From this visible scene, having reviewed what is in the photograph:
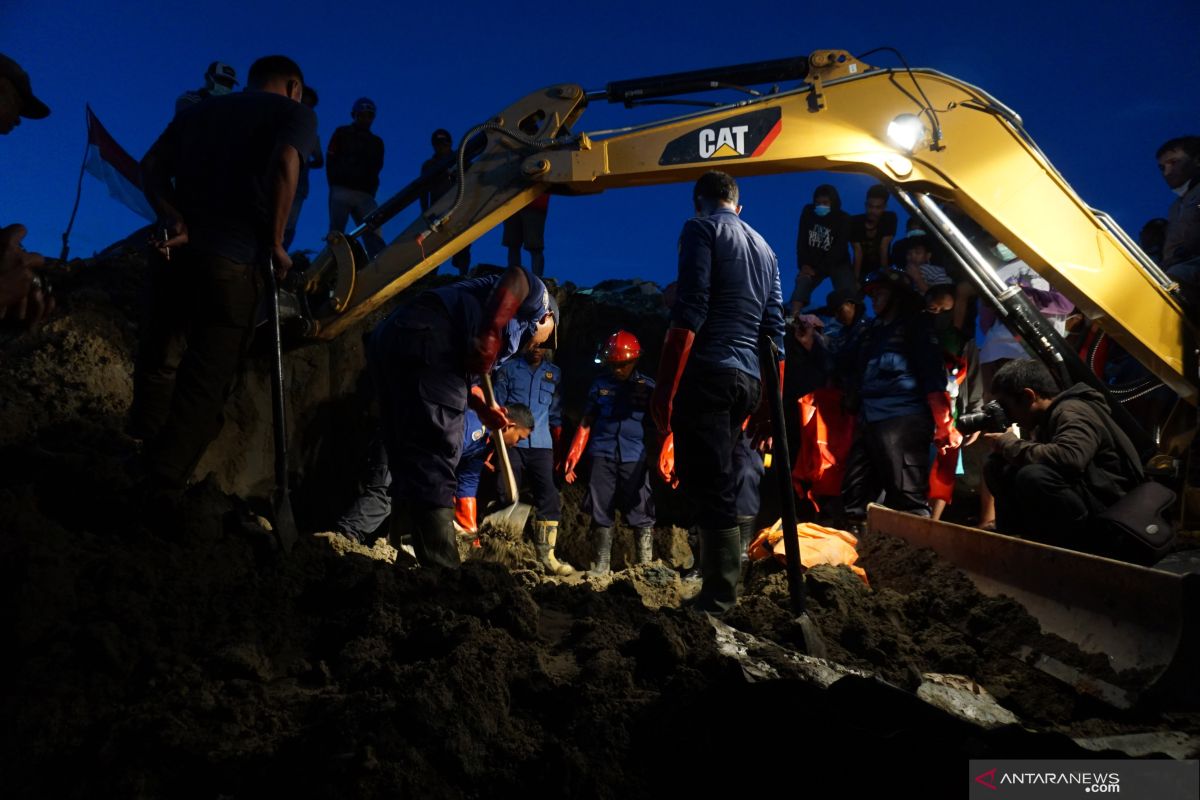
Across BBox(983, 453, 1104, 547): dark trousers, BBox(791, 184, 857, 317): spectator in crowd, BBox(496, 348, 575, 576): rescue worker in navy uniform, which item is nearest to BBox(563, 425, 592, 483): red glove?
BBox(496, 348, 575, 576): rescue worker in navy uniform

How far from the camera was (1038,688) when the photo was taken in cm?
296

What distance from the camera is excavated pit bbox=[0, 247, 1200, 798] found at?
160 cm

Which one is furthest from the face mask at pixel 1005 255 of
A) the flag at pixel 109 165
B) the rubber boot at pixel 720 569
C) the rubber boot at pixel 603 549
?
the flag at pixel 109 165

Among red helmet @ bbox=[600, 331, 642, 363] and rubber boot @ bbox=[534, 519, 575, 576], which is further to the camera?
red helmet @ bbox=[600, 331, 642, 363]

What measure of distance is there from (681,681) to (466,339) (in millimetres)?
2001

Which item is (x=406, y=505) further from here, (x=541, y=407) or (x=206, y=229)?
Answer: (x=541, y=407)

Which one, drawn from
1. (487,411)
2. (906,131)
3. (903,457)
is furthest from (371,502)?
(906,131)

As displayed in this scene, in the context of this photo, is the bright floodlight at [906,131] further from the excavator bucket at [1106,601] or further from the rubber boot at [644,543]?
the rubber boot at [644,543]

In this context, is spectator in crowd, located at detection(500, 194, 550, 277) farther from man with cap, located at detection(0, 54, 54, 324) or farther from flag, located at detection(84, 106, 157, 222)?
man with cap, located at detection(0, 54, 54, 324)

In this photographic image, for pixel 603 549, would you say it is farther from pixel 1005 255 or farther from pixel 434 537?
pixel 1005 255

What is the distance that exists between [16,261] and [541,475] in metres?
5.76

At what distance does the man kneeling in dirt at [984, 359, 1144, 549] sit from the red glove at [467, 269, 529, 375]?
2.73m

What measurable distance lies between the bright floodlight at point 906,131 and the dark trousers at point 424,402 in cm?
298

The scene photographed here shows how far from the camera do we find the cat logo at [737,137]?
461cm
